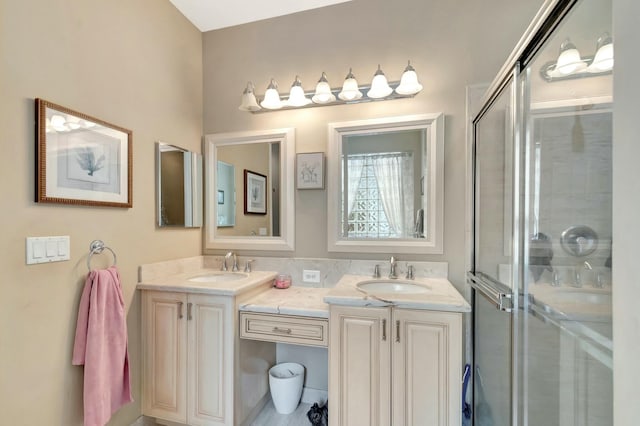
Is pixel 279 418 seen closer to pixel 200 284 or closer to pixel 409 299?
pixel 200 284

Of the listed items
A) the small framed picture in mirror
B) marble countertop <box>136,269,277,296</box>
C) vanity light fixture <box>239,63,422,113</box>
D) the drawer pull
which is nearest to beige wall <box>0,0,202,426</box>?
marble countertop <box>136,269,277,296</box>

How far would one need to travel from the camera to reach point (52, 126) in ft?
4.05

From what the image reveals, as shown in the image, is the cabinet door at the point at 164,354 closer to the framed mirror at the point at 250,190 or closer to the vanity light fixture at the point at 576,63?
the framed mirror at the point at 250,190

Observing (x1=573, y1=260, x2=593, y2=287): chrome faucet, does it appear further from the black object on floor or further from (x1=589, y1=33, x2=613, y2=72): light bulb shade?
the black object on floor

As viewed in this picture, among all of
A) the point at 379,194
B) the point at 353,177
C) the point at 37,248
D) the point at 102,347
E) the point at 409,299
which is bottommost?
the point at 102,347

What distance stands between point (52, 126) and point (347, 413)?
188 centimetres

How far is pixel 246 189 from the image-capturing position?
2148 millimetres

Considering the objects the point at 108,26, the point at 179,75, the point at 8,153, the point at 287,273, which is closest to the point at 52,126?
the point at 8,153

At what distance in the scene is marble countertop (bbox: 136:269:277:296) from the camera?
1.55 m

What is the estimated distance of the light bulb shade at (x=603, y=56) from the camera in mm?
737

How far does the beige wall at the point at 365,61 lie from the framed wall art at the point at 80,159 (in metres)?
0.80

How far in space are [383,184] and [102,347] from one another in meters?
1.74

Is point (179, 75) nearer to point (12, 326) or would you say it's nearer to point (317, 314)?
point (12, 326)

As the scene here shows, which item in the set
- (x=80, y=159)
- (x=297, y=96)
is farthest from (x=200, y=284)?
(x=297, y=96)
